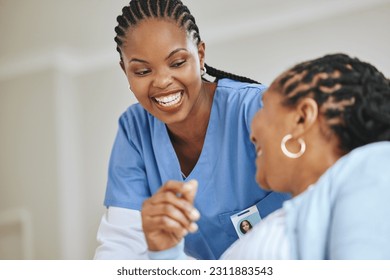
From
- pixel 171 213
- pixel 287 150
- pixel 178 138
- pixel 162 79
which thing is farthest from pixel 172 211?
pixel 178 138

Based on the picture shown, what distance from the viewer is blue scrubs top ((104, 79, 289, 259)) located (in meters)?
1.05

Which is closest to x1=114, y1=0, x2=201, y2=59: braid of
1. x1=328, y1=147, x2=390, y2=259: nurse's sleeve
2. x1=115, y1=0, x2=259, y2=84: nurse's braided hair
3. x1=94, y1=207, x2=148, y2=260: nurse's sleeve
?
x1=115, y1=0, x2=259, y2=84: nurse's braided hair

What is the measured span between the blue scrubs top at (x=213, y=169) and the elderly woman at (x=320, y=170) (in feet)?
0.83

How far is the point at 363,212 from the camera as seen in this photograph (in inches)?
22.8

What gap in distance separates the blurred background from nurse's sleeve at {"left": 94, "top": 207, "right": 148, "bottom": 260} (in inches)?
19.5

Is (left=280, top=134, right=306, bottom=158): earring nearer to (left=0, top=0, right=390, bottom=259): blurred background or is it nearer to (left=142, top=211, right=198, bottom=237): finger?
(left=142, top=211, right=198, bottom=237): finger

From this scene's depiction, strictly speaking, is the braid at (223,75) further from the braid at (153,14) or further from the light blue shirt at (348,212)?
the light blue shirt at (348,212)

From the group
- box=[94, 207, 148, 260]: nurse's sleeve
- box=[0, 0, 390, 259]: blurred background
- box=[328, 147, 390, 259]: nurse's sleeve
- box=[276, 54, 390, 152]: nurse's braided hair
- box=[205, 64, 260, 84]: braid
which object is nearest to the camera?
box=[328, 147, 390, 259]: nurse's sleeve

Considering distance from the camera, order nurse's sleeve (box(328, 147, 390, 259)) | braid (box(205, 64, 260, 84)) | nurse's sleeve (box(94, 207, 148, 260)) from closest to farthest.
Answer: nurse's sleeve (box(328, 147, 390, 259))
nurse's sleeve (box(94, 207, 148, 260))
braid (box(205, 64, 260, 84))

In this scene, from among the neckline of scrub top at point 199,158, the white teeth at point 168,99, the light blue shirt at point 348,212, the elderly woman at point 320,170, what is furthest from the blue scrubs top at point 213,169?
the light blue shirt at point 348,212

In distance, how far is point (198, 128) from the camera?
1.14 metres
